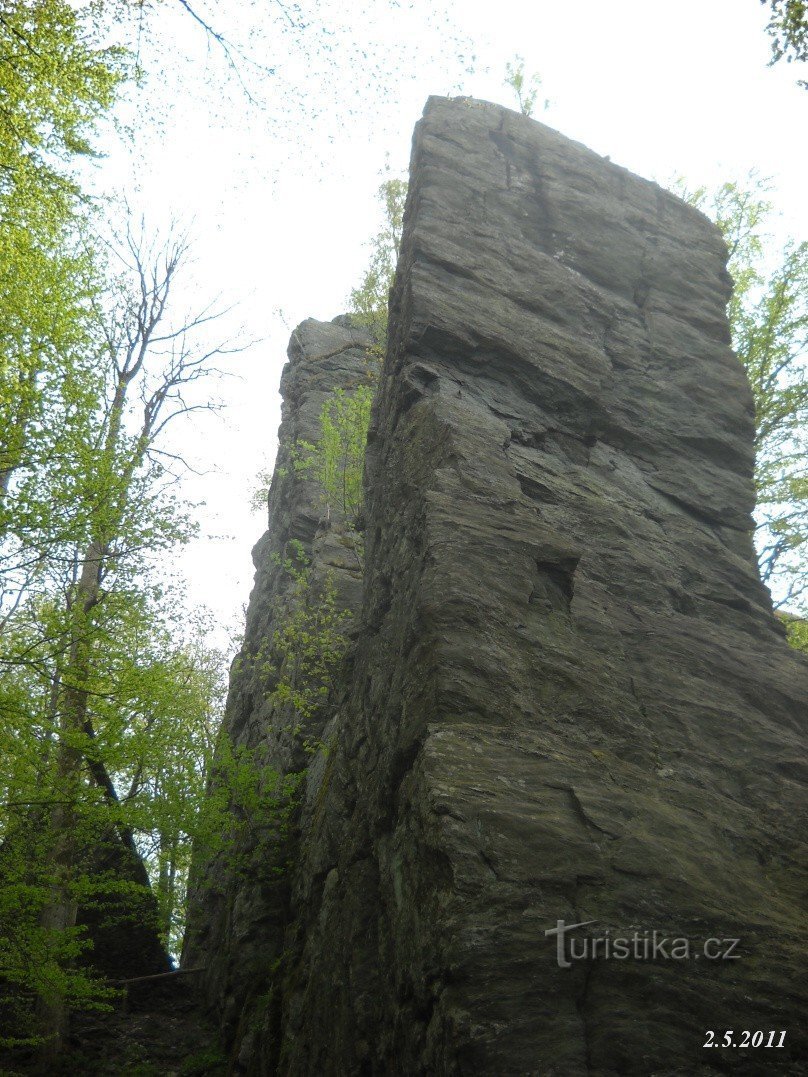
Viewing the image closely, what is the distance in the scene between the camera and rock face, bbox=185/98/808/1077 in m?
5.14

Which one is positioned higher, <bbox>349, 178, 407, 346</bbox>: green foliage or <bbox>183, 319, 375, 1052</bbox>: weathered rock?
<bbox>349, 178, 407, 346</bbox>: green foliage

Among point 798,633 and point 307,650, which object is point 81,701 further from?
point 798,633

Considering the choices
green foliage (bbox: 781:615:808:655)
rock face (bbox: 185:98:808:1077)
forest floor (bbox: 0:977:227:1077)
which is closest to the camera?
rock face (bbox: 185:98:808:1077)

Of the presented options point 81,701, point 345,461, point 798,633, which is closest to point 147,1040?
point 81,701

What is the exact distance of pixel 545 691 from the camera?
7.10 metres

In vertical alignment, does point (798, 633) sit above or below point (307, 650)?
above

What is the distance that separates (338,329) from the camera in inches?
981

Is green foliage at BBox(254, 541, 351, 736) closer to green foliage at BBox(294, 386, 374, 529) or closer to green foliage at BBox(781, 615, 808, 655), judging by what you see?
green foliage at BBox(294, 386, 374, 529)

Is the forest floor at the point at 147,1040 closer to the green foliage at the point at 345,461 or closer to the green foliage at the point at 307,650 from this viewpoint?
the green foliage at the point at 307,650

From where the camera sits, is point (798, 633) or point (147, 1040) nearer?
point (147, 1040)

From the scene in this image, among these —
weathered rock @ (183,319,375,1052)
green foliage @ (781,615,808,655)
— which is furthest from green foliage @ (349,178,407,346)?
green foliage @ (781,615,808,655)

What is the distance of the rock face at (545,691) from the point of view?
5145mm

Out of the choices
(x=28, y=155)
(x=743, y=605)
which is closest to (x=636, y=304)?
(x=743, y=605)

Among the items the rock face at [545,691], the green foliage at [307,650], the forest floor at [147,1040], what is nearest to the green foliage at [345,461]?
the green foliage at [307,650]
